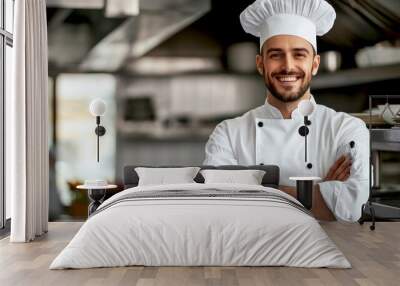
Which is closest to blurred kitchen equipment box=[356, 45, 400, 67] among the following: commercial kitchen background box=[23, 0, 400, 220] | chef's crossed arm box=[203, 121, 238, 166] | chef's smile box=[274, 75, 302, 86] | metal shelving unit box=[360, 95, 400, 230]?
commercial kitchen background box=[23, 0, 400, 220]

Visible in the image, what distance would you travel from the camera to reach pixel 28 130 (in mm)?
6117

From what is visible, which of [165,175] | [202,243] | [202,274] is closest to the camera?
[202,274]

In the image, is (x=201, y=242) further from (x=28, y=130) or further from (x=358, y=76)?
(x=358, y=76)

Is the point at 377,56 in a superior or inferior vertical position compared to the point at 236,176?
superior

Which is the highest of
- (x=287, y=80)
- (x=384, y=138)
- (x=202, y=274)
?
(x=287, y=80)

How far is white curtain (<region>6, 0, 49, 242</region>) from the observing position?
601 cm

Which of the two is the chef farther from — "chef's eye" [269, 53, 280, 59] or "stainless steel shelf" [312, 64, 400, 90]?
"stainless steel shelf" [312, 64, 400, 90]

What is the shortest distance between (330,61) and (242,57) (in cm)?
96

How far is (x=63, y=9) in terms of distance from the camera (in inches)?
289

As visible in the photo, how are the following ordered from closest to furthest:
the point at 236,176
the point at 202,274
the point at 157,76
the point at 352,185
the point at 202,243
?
the point at 202,274 < the point at 202,243 < the point at 236,176 < the point at 352,185 < the point at 157,76

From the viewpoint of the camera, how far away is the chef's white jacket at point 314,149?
715 centimetres

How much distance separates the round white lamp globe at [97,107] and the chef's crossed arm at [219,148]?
1.20 m

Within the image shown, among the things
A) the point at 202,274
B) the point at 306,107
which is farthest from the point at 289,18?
the point at 202,274

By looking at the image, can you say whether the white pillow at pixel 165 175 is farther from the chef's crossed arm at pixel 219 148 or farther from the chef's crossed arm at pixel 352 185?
the chef's crossed arm at pixel 352 185
